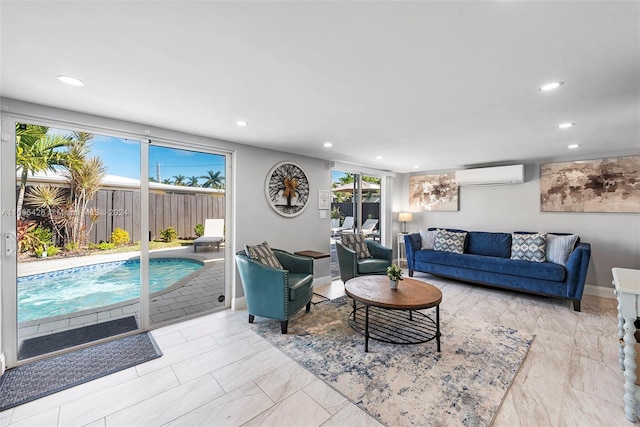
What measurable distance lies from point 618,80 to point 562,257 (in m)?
2.97

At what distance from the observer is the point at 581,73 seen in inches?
70.1

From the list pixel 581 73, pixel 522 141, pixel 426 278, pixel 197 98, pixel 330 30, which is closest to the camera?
pixel 330 30

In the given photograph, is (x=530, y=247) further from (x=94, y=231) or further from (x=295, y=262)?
(x=94, y=231)

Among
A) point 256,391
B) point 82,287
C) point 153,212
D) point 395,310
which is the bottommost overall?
point 256,391

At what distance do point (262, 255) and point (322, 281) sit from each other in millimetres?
1787

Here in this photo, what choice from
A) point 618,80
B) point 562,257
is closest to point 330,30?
point 618,80

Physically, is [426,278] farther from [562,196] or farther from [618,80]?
[618,80]

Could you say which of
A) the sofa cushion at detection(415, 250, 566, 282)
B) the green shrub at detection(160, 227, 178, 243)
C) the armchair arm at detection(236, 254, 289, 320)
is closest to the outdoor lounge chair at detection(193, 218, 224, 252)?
the green shrub at detection(160, 227, 178, 243)

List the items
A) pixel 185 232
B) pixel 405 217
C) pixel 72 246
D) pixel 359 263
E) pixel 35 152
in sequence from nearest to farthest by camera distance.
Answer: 1. pixel 35 152
2. pixel 72 246
3. pixel 185 232
4. pixel 359 263
5. pixel 405 217

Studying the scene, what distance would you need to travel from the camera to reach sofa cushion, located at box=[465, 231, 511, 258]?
4.72m

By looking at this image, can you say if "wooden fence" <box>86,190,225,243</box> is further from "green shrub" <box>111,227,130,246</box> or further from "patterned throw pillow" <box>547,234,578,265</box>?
"patterned throw pillow" <box>547,234,578,265</box>

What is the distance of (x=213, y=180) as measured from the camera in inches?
141

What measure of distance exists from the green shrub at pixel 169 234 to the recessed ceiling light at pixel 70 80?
1639 mm

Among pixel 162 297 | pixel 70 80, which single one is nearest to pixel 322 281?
pixel 162 297
